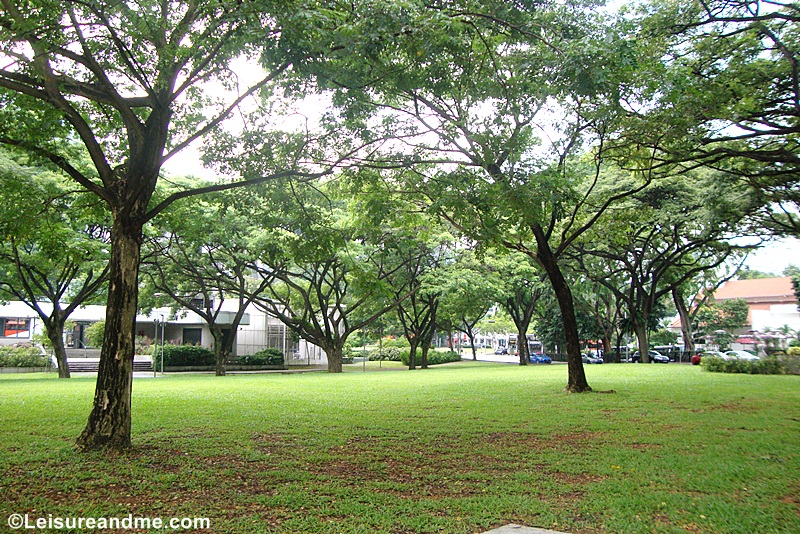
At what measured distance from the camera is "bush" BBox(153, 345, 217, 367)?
31.0 metres

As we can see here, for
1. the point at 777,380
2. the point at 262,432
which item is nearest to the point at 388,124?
the point at 262,432

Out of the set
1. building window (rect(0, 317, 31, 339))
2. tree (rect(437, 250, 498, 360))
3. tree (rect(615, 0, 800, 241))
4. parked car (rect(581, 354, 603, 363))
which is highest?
tree (rect(615, 0, 800, 241))

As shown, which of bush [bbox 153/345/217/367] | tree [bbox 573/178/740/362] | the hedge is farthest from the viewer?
bush [bbox 153/345/217/367]

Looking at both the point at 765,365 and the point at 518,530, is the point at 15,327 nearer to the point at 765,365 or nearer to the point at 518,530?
the point at 765,365

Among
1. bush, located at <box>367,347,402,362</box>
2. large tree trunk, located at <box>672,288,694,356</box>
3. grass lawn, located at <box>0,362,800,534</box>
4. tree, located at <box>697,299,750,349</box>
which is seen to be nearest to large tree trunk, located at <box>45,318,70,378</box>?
grass lawn, located at <box>0,362,800,534</box>

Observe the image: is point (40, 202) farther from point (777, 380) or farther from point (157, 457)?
point (777, 380)

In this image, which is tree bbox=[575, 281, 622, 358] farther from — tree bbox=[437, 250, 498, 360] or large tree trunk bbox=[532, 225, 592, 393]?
large tree trunk bbox=[532, 225, 592, 393]

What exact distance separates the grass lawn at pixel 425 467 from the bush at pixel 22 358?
22496 millimetres

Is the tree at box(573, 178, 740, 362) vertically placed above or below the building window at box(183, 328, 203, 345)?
above

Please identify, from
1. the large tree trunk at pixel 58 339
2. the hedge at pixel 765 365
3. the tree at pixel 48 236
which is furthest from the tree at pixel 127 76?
the hedge at pixel 765 365

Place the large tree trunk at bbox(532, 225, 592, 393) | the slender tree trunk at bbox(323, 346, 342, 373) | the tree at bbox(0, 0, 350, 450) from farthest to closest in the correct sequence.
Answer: the slender tree trunk at bbox(323, 346, 342, 373) → the large tree trunk at bbox(532, 225, 592, 393) → the tree at bbox(0, 0, 350, 450)

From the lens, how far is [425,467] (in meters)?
5.98

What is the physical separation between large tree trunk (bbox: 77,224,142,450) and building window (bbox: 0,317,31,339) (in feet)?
135

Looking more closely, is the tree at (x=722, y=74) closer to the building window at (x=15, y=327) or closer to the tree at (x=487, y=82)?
the tree at (x=487, y=82)
